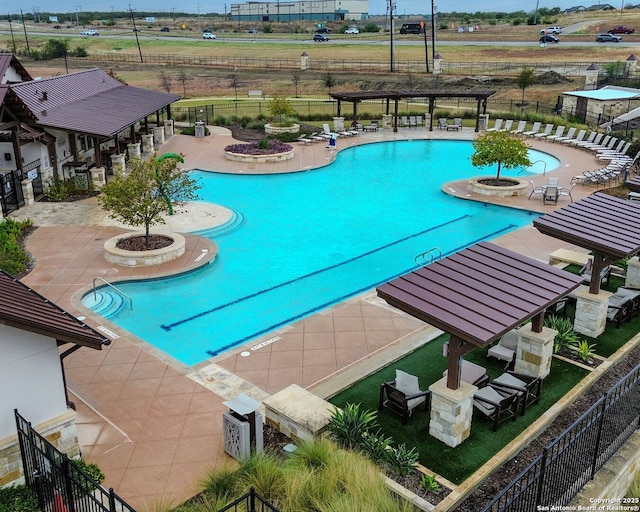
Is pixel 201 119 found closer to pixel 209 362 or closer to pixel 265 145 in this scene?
pixel 265 145

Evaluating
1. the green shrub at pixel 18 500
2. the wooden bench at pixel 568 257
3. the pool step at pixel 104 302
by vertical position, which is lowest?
the pool step at pixel 104 302

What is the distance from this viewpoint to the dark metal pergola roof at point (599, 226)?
1184 cm

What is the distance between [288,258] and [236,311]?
3997 mm

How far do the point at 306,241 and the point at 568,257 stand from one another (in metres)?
8.02

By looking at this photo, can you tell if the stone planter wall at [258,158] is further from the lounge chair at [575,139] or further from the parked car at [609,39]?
the parked car at [609,39]

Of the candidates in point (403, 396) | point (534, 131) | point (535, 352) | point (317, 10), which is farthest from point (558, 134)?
point (317, 10)

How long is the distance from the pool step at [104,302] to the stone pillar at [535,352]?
30.6 feet

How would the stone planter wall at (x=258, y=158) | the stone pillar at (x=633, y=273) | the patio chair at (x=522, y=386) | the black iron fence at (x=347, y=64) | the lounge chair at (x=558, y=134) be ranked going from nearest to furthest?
the patio chair at (x=522, y=386) → the stone pillar at (x=633, y=273) → the stone planter wall at (x=258, y=158) → the lounge chair at (x=558, y=134) → the black iron fence at (x=347, y=64)

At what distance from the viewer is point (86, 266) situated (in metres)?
17.3

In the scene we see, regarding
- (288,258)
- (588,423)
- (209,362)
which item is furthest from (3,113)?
(588,423)

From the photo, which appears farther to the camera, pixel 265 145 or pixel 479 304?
pixel 265 145

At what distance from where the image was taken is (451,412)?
916 centimetres

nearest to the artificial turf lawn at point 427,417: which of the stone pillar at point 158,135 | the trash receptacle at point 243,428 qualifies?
the trash receptacle at point 243,428

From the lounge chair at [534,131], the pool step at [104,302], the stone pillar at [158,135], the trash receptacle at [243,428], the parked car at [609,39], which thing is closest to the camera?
the trash receptacle at [243,428]
